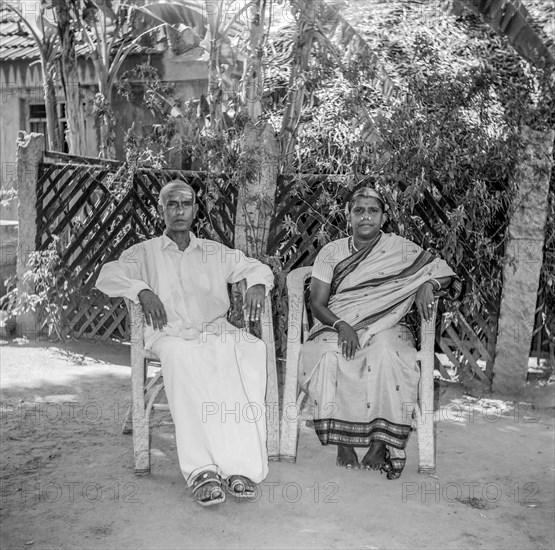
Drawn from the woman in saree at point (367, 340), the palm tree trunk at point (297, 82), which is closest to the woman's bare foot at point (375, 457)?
the woman in saree at point (367, 340)

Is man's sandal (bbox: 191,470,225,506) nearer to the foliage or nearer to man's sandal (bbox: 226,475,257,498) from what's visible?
man's sandal (bbox: 226,475,257,498)

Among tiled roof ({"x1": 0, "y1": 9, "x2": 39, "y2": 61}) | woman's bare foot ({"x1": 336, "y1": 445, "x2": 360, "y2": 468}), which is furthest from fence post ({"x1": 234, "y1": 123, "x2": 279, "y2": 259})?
tiled roof ({"x1": 0, "y1": 9, "x2": 39, "y2": 61})

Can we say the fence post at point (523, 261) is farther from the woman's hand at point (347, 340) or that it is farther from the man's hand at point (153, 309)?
the man's hand at point (153, 309)

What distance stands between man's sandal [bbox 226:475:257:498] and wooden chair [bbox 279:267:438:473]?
0.59m

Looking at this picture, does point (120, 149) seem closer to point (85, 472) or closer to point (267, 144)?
point (267, 144)

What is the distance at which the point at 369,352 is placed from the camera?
3.85m

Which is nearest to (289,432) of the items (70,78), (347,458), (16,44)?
(347,458)

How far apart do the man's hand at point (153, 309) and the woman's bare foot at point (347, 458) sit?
1.15 m

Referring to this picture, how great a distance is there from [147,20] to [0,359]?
193 inches

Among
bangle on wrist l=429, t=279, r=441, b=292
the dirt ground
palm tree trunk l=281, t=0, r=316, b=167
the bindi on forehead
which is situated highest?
palm tree trunk l=281, t=0, r=316, b=167

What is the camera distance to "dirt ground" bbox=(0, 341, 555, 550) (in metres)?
3.14

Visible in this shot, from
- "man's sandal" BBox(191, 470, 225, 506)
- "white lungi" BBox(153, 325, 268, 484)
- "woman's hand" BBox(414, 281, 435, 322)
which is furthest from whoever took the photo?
"woman's hand" BBox(414, 281, 435, 322)

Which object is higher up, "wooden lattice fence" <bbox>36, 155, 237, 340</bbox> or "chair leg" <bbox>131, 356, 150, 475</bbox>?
"wooden lattice fence" <bbox>36, 155, 237, 340</bbox>

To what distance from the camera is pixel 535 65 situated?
5730mm
